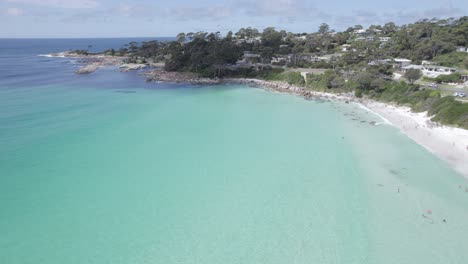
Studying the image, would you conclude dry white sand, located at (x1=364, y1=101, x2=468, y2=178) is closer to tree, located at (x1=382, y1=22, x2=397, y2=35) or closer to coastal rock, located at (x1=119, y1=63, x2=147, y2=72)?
coastal rock, located at (x1=119, y1=63, x2=147, y2=72)

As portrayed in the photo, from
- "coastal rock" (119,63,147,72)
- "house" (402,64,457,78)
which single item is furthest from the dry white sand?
"coastal rock" (119,63,147,72)

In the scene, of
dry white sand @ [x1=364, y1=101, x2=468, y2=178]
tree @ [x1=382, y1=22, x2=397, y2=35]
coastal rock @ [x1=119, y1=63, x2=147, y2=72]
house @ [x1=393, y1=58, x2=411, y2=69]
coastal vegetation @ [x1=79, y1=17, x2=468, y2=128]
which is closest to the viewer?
dry white sand @ [x1=364, y1=101, x2=468, y2=178]

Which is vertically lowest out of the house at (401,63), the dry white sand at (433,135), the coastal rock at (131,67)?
the dry white sand at (433,135)

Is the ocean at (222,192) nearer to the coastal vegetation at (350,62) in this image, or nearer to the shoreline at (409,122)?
the shoreline at (409,122)

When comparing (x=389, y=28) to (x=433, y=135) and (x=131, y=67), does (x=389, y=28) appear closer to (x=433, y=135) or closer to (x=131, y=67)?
(x=131, y=67)

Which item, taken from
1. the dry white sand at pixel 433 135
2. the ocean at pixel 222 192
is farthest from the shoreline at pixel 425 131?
the ocean at pixel 222 192

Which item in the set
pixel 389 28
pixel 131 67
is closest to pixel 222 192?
pixel 131 67
